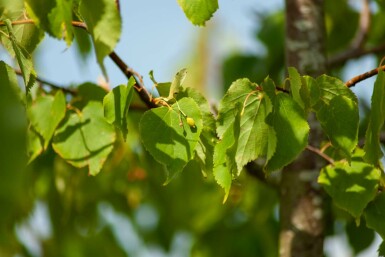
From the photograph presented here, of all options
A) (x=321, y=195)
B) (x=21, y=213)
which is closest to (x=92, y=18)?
(x=321, y=195)

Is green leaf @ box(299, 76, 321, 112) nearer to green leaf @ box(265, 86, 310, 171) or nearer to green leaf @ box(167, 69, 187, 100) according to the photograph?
green leaf @ box(265, 86, 310, 171)

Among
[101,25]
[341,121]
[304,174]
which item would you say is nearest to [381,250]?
[341,121]

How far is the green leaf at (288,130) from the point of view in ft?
3.91

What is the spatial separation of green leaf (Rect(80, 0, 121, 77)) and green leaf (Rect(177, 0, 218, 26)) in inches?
4.5

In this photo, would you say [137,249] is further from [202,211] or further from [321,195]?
[321,195]

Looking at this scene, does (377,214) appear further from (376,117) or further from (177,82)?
(177,82)

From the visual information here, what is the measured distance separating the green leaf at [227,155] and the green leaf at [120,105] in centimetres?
15

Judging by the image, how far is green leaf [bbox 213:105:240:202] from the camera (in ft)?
3.86

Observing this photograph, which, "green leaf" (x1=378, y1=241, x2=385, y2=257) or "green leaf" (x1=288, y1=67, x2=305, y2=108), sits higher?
"green leaf" (x1=288, y1=67, x2=305, y2=108)

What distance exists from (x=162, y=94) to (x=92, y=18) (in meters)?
0.23

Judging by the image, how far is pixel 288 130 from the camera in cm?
120

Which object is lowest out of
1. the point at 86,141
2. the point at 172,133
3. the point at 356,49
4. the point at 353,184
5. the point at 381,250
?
the point at 356,49

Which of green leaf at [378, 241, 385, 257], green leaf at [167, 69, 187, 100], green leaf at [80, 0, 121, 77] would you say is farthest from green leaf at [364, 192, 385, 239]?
green leaf at [80, 0, 121, 77]

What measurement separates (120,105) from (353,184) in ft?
1.50
